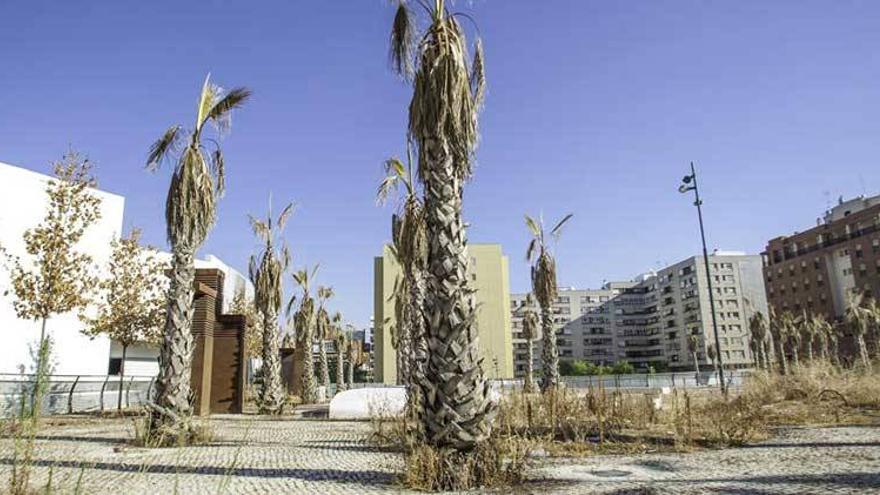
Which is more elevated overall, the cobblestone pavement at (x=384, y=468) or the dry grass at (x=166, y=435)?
the dry grass at (x=166, y=435)

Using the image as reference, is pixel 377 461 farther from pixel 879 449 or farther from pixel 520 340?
pixel 520 340

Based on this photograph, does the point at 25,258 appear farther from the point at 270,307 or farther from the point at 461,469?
the point at 461,469

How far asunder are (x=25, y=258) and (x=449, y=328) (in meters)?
32.7

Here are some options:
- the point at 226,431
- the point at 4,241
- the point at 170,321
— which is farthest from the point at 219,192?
the point at 4,241

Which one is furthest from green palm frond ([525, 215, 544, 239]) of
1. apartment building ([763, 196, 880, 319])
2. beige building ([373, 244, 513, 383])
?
apartment building ([763, 196, 880, 319])

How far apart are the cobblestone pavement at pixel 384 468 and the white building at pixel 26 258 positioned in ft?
64.6

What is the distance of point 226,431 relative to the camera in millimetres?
14070

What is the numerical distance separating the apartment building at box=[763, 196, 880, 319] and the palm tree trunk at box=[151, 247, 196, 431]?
248ft

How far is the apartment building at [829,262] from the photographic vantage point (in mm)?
68188

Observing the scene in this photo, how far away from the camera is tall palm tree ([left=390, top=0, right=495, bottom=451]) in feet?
23.1

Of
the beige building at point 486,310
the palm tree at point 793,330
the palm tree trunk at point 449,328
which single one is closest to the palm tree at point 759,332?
the palm tree at point 793,330

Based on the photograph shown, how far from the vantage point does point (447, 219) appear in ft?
25.8

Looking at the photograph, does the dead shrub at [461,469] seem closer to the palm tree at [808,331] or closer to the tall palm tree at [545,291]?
the tall palm tree at [545,291]

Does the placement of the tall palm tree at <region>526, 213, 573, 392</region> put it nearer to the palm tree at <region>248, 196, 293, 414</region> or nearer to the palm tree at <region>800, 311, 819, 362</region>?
the palm tree at <region>248, 196, 293, 414</region>
